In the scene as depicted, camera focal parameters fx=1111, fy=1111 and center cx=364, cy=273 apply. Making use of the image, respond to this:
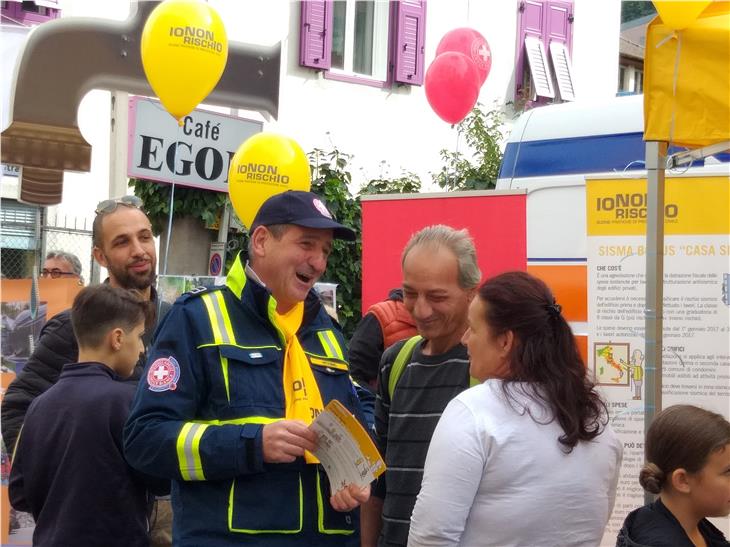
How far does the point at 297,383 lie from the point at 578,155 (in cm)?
424

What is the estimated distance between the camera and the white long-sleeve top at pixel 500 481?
257 cm

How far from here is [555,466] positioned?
2611mm

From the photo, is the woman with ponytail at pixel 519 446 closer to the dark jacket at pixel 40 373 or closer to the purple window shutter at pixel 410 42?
the dark jacket at pixel 40 373

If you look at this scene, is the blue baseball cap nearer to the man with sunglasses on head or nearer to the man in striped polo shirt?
the man in striped polo shirt

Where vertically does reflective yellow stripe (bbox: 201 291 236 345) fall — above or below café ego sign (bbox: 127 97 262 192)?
below

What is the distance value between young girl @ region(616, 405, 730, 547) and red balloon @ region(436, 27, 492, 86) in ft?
27.3

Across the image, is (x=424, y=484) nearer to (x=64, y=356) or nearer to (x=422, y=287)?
(x=422, y=287)

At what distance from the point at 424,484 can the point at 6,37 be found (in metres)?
8.87

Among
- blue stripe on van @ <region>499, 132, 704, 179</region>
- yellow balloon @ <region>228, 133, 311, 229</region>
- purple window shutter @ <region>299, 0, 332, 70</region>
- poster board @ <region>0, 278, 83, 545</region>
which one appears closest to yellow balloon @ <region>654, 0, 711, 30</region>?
blue stripe on van @ <region>499, 132, 704, 179</region>

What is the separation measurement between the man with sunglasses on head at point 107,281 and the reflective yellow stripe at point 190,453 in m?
1.13

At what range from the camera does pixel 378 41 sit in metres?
14.9

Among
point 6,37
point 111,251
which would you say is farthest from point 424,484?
point 6,37

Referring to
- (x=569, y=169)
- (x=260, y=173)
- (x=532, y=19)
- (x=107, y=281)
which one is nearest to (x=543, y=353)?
(x=107, y=281)

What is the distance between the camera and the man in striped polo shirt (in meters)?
3.19
